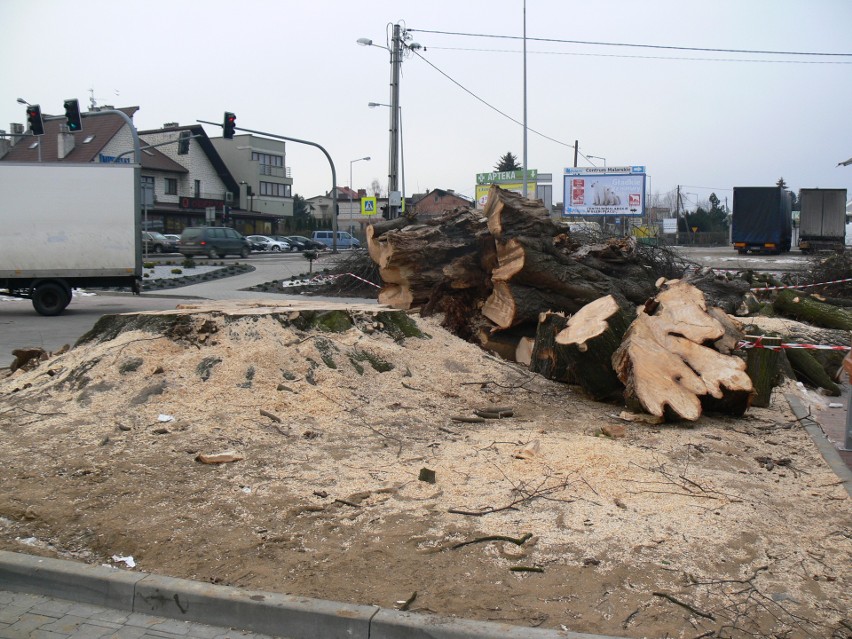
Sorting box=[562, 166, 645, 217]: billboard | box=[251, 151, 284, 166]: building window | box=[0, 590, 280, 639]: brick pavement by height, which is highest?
box=[251, 151, 284, 166]: building window

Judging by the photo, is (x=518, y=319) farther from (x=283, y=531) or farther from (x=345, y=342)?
(x=283, y=531)

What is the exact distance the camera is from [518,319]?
992cm

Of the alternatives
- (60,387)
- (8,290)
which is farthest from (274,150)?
(60,387)

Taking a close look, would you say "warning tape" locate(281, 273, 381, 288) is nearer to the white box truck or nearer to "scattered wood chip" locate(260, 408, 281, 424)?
the white box truck

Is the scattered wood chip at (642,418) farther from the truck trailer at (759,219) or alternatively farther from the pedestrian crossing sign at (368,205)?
the truck trailer at (759,219)

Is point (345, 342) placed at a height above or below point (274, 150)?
below

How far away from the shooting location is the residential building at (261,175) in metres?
73.5

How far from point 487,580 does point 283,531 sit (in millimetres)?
1226

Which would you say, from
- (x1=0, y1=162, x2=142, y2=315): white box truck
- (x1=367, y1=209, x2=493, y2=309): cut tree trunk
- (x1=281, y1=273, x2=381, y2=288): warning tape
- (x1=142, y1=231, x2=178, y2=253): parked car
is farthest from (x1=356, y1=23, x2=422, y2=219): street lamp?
(x1=142, y1=231, x2=178, y2=253): parked car

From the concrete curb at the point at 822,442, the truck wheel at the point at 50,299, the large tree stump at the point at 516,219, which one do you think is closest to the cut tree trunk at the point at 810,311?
the concrete curb at the point at 822,442

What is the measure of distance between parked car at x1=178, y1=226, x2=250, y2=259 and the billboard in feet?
67.2

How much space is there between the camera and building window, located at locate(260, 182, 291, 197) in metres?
76.4

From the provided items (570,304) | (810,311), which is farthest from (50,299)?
(810,311)

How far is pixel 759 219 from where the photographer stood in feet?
128
